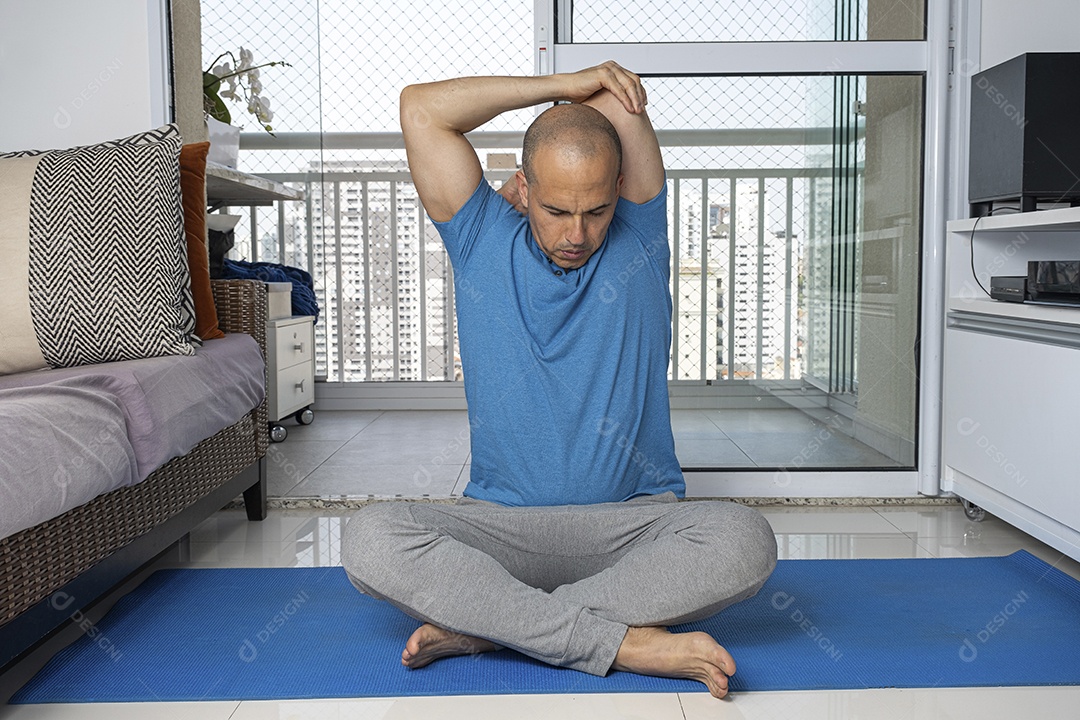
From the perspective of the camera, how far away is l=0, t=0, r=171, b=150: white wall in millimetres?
2621

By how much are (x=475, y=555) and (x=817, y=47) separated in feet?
6.30

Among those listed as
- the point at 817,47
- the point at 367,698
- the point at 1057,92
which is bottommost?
the point at 367,698

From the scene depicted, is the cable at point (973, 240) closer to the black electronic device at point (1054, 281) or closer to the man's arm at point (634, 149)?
the black electronic device at point (1054, 281)

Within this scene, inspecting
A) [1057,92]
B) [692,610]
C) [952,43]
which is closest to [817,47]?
[952,43]

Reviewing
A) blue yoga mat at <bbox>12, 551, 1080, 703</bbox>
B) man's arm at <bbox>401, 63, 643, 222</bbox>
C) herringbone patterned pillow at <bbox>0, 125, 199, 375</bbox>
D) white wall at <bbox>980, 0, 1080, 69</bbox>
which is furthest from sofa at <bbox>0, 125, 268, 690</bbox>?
white wall at <bbox>980, 0, 1080, 69</bbox>

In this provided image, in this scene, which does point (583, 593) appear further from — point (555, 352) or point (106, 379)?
point (106, 379)

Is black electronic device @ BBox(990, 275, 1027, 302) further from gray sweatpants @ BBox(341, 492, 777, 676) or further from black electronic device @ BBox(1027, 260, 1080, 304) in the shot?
gray sweatpants @ BBox(341, 492, 777, 676)

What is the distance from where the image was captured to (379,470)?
3.26 m

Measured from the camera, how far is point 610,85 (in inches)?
67.5

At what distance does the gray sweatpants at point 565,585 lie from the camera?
1510 millimetres

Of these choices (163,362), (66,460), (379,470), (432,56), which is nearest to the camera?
(66,460)


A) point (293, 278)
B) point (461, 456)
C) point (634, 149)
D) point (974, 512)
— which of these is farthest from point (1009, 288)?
point (293, 278)

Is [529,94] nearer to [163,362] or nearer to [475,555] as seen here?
[475,555]

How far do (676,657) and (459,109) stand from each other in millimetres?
1014
